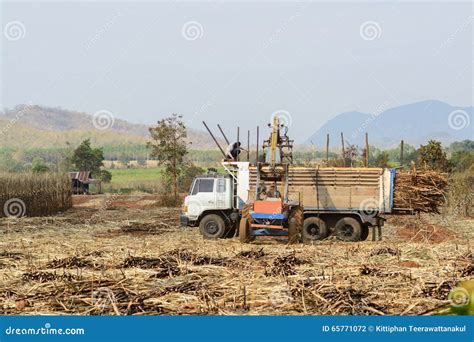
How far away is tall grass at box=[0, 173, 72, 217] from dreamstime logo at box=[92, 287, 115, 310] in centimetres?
2095

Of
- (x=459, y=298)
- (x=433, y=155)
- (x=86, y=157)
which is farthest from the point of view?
(x=86, y=157)

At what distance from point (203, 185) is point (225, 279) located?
955 cm

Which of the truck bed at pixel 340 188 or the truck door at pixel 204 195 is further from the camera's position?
the truck door at pixel 204 195

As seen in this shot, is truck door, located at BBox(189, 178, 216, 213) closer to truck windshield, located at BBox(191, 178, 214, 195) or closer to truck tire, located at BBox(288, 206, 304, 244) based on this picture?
truck windshield, located at BBox(191, 178, 214, 195)

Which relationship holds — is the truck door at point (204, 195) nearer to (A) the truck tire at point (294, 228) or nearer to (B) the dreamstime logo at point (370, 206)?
(A) the truck tire at point (294, 228)

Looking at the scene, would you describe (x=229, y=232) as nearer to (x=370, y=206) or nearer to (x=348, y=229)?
(x=348, y=229)

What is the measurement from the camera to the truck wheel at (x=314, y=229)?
64.3 feet

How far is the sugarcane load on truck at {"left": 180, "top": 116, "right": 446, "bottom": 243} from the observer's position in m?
19.6

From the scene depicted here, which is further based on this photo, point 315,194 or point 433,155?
point 433,155

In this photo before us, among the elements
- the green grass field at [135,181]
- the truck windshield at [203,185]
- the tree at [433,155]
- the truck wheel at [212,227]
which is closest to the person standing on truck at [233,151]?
the truck windshield at [203,185]

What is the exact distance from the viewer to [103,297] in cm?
926

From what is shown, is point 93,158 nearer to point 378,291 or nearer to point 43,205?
point 43,205

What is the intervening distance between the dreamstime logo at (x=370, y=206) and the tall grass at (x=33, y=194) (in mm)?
17578

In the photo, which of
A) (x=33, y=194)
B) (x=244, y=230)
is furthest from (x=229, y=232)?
(x=33, y=194)
